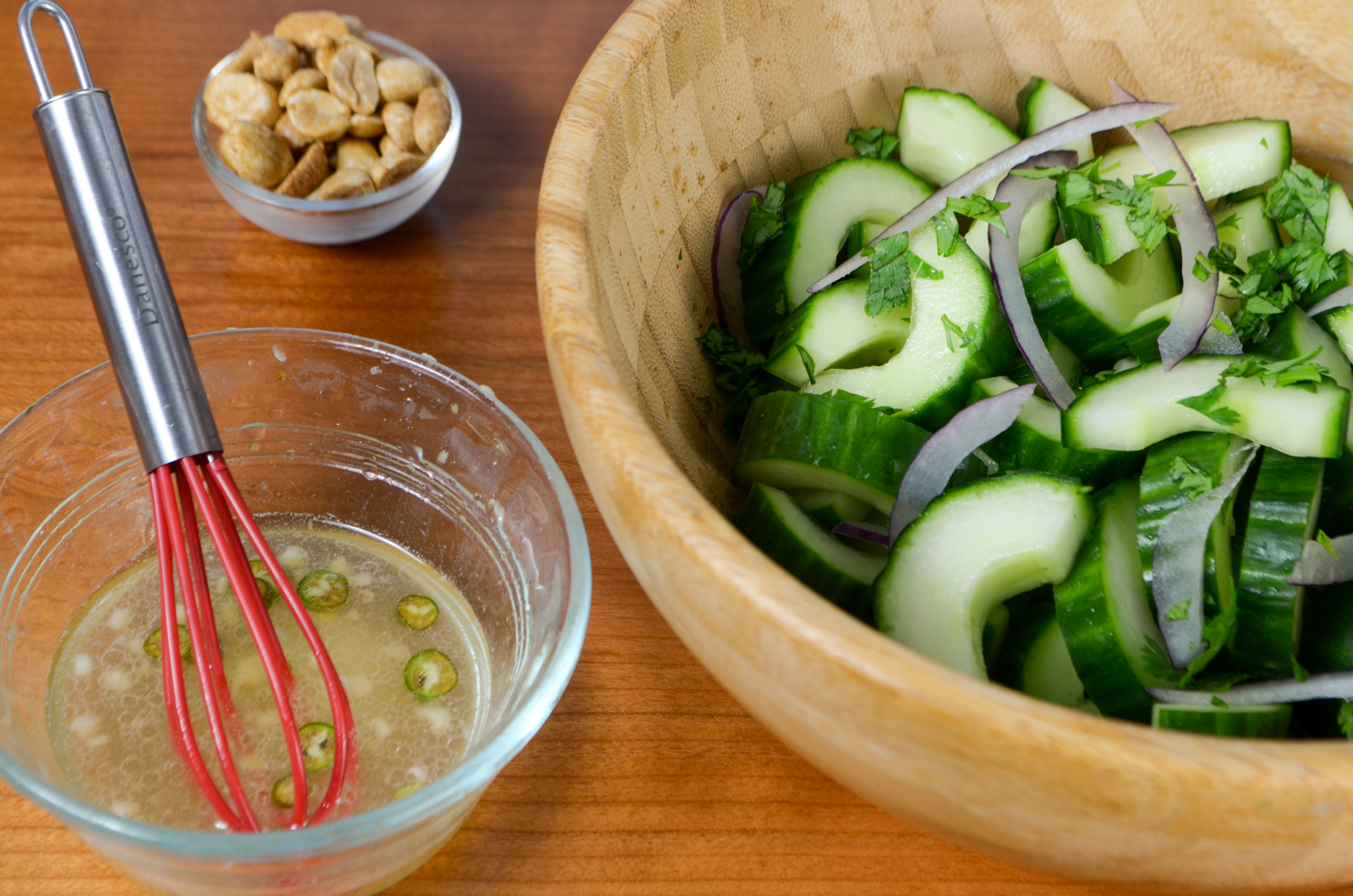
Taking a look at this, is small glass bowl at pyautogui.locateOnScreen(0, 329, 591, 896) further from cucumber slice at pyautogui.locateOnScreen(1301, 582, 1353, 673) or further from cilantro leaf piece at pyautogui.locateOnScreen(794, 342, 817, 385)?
cucumber slice at pyautogui.locateOnScreen(1301, 582, 1353, 673)

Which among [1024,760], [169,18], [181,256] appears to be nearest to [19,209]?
[181,256]

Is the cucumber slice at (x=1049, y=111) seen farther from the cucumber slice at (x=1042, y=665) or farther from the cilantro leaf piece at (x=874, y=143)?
the cucumber slice at (x=1042, y=665)

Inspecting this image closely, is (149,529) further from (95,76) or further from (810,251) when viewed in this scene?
(95,76)

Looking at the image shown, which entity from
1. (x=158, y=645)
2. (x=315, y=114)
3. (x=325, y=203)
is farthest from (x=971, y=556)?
(x=315, y=114)

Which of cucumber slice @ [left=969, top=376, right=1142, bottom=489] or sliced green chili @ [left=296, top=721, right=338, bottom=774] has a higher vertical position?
cucumber slice @ [left=969, top=376, right=1142, bottom=489]

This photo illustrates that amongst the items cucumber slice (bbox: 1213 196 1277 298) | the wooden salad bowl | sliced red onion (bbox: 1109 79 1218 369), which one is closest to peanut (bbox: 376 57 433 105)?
the wooden salad bowl
